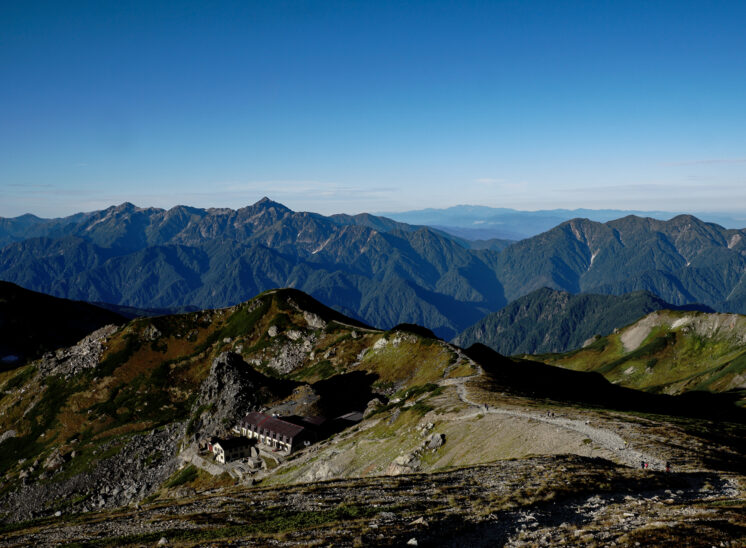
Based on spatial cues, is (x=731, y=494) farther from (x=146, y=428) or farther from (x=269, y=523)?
(x=146, y=428)


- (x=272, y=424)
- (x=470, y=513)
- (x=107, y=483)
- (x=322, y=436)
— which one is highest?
(x=470, y=513)

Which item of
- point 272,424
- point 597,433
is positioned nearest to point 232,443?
point 272,424

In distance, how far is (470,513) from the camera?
32.2 m

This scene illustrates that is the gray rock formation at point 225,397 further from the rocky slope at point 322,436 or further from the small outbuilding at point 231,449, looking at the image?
the small outbuilding at point 231,449

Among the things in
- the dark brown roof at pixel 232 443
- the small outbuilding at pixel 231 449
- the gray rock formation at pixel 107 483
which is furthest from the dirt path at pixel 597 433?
the gray rock formation at pixel 107 483

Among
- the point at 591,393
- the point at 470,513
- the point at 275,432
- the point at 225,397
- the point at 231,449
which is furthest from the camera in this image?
the point at 225,397

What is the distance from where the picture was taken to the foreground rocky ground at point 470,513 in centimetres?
2581

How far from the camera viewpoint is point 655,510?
29094 millimetres

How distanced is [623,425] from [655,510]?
36170mm

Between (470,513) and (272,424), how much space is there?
3096 inches

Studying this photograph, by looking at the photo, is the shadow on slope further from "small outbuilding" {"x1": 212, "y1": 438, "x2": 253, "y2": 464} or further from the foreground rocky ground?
"small outbuilding" {"x1": 212, "y1": 438, "x2": 253, "y2": 464}

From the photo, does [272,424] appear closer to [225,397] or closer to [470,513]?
[225,397]

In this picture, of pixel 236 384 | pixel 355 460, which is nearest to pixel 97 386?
pixel 236 384

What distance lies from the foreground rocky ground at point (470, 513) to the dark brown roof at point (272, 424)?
48291 millimetres
